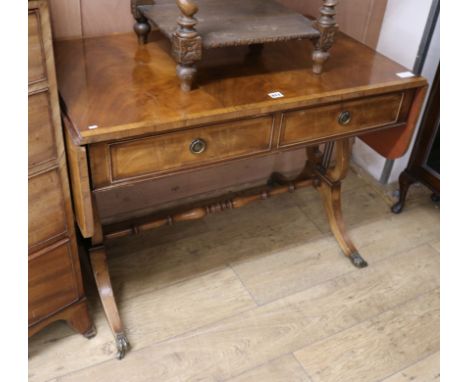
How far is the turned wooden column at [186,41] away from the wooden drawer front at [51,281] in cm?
62

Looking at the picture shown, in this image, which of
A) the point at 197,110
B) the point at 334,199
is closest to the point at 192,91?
the point at 197,110

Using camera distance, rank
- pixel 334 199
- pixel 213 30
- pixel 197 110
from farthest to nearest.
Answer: pixel 334 199 < pixel 213 30 < pixel 197 110

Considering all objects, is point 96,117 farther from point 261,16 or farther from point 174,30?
point 261,16

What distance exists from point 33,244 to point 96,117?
1.37ft

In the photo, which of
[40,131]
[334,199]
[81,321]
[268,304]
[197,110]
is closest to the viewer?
[40,131]

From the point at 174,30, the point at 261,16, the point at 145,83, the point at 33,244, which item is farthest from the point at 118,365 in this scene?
the point at 261,16

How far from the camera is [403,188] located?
2.47m

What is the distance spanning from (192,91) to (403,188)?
54.2 inches

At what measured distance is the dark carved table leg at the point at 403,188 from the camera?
8.00ft

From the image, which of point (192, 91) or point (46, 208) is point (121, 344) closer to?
point (46, 208)

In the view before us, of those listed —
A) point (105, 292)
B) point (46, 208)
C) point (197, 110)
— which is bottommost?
point (105, 292)

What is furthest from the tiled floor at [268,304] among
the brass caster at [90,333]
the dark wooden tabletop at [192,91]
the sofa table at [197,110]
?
the dark wooden tabletop at [192,91]

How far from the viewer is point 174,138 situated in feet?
4.63

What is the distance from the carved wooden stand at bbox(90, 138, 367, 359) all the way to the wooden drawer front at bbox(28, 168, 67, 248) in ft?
0.56
